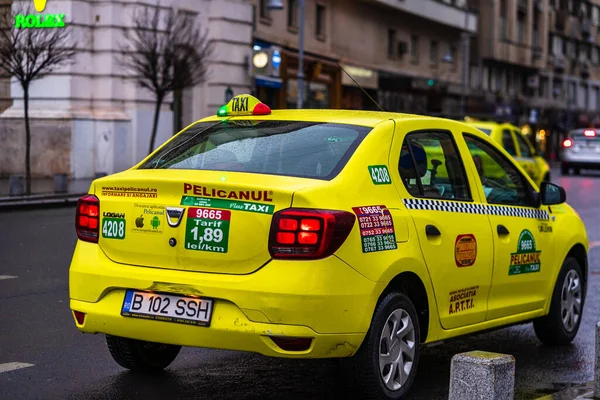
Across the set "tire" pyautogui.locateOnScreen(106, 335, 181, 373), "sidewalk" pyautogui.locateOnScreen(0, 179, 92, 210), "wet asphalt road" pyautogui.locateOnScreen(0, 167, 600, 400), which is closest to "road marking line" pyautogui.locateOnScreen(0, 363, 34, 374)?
"wet asphalt road" pyautogui.locateOnScreen(0, 167, 600, 400)

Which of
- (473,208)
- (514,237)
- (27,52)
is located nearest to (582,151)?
(27,52)

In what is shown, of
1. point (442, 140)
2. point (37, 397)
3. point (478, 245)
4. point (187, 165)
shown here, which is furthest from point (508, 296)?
point (37, 397)

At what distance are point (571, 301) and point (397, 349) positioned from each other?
2650mm

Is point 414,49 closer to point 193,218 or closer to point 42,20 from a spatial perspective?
point 42,20

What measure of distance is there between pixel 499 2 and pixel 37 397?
5768cm

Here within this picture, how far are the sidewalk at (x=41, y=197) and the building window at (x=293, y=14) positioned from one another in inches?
520

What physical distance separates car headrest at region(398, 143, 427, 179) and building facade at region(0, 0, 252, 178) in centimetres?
2357

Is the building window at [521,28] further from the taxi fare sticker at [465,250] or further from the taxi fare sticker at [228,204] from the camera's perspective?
the taxi fare sticker at [228,204]

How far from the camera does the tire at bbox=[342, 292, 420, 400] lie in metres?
5.96

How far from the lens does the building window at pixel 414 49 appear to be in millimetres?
49903

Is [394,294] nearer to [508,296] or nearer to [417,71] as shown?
[508,296]

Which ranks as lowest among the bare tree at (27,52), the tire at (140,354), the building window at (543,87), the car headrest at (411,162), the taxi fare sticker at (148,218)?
the tire at (140,354)

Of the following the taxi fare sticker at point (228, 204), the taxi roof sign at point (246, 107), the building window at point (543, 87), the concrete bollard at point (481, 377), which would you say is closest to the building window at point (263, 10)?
the taxi roof sign at point (246, 107)

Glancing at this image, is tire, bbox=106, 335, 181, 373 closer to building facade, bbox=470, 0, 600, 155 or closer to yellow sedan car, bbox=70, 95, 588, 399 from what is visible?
yellow sedan car, bbox=70, 95, 588, 399
